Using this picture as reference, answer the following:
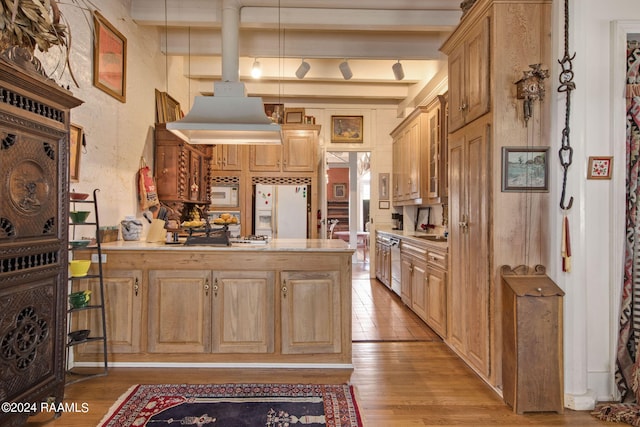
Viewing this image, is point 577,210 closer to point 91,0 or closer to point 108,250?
point 108,250

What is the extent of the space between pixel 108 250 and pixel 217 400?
4.66 feet

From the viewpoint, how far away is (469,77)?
9.50ft

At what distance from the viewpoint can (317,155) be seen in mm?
5953

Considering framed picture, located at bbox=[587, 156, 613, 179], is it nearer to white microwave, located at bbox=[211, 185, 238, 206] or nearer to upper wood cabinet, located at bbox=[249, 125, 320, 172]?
upper wood cabinet, located at bbox=[249, 125, 320, 172]

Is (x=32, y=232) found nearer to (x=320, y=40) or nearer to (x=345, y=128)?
(x=320, y=40)

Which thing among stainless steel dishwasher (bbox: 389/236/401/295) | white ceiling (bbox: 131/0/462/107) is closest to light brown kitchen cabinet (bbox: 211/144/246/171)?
white ceiling (bbox: 131/0/462/107)

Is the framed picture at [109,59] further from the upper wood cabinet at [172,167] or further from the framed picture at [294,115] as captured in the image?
the framed picture at [294,115]

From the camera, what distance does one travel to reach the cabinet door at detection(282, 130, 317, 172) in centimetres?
588

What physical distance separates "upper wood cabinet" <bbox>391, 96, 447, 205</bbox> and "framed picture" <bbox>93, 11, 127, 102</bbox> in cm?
352

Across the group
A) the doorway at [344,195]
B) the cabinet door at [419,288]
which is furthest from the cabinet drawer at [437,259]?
the doorway at [344,195]

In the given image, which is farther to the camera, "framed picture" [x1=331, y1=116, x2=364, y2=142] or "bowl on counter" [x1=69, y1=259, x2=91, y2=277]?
"framed picture" [x1=331, y1=116, x2=364, y2=142]

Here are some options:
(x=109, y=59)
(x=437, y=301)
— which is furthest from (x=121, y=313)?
(x=437, y=301)

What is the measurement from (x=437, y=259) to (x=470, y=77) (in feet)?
5.52

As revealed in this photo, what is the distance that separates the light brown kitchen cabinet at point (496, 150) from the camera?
→ 8.07ft
